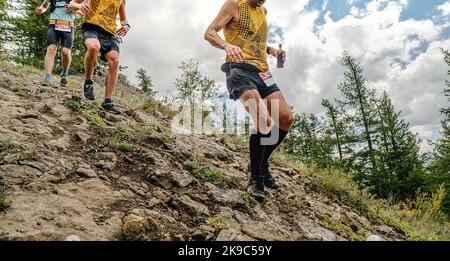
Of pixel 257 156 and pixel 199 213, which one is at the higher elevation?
pixel 257 156

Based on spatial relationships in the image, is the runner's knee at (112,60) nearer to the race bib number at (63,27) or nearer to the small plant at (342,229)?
the race bib number at (63,27)

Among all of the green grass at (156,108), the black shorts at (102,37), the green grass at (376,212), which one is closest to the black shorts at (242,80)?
the green grass at (376,212)

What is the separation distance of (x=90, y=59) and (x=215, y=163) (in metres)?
2.86

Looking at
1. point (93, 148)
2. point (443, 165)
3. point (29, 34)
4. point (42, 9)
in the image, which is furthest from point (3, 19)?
point (443, 165)

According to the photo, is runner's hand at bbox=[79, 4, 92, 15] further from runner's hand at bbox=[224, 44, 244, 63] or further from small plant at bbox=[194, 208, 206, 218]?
small plant at bbox=[194, 208, 206, 218]

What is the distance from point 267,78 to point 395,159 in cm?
2990

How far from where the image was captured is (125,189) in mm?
3318

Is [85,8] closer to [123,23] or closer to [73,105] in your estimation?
[123,23]

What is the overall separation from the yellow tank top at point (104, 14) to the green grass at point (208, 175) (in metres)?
3.21

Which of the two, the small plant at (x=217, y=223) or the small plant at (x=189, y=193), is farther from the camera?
the small plant at (x=189, y=193)

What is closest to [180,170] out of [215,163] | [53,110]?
[215,163]

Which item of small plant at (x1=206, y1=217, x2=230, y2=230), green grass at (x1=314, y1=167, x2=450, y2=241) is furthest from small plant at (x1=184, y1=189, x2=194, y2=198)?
green grass at (x1=314, y1=167, x2=450, y2=241)

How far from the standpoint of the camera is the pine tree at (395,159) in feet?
92.2

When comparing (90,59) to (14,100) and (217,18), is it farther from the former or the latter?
(217,18)
